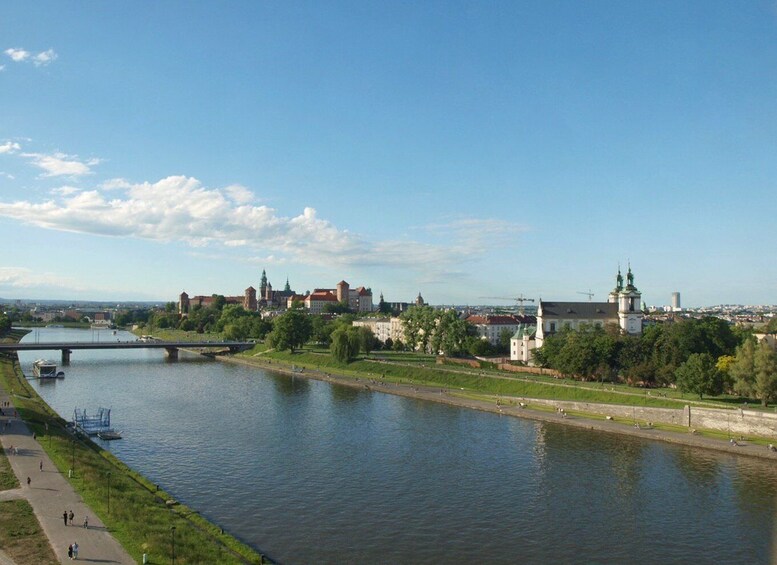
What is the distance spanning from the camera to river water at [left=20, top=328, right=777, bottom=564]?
24000 millimetres

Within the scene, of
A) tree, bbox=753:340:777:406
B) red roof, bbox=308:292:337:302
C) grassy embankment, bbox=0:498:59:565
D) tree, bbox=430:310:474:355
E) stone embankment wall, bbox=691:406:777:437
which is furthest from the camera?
red roof, bbox=308:292:337:302

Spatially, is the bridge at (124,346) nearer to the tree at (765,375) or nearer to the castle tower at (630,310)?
the castle tower at (630,310)

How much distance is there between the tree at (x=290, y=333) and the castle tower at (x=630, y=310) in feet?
147

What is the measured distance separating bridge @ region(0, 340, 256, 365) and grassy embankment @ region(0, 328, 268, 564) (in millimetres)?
55855

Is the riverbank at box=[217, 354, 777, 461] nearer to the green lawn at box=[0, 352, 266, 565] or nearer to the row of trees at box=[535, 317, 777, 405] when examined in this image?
the row of trees at box=[535, 317, 777, 405]

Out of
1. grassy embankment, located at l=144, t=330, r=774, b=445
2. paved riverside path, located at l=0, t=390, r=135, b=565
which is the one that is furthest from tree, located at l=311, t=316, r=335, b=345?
paved riverside path, located at l=0, t=390, r=135, b=565

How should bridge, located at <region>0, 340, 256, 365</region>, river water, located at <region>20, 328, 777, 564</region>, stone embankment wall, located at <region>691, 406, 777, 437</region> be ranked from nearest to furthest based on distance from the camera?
river water, located at <region>20, 328, 777, 564</region> → stone embankment wall, located at <region>691, 406, 777, 437</region> → bridge, located at <region>0, 340, 256, 365</region>

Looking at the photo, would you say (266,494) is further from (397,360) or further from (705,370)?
(397,360)

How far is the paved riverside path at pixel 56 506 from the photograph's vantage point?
20.0 meters

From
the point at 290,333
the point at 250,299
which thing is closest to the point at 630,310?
the point at 290,333

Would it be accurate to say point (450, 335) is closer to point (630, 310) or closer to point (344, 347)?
point (344, 347)

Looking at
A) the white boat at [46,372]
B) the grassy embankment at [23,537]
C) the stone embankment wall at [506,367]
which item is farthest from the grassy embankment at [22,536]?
the white boat at [46,372]

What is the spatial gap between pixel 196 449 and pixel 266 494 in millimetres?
10049

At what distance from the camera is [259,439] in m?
40.9
